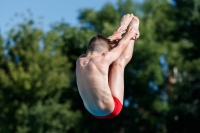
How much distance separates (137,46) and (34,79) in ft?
16.5

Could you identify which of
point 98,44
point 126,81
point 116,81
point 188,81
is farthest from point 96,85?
→ point 126,81

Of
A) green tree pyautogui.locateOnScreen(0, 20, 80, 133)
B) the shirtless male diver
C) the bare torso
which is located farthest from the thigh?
green tree pyautogui.locateOnScreen(0, 20, 80, 133)

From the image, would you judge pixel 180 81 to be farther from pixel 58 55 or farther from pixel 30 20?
pixel 30 20

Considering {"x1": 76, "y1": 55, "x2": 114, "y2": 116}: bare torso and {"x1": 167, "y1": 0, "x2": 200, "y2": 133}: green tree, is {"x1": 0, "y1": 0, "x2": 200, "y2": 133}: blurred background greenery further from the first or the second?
{"x1": 76, "y1": 55, "x2": 114, "y2": 116}: bare torso

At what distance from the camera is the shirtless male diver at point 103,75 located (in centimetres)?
544

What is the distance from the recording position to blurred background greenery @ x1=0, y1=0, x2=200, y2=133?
63.6 feet

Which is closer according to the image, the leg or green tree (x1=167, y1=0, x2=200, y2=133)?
the leg

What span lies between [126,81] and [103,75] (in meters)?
17.5

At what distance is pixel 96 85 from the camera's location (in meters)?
5.43

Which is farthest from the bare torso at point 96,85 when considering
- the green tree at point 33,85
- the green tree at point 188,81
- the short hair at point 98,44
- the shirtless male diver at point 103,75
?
the green tree at point 33,85

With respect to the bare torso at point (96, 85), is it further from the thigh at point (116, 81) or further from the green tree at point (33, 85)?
the green tree at point (33, 85)

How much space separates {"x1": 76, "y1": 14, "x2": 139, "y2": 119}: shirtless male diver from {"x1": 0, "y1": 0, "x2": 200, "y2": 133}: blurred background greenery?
13309 millimetres

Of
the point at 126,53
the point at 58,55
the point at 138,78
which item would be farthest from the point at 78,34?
the point at 126,53

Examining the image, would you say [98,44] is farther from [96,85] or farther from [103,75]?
[96,85]
